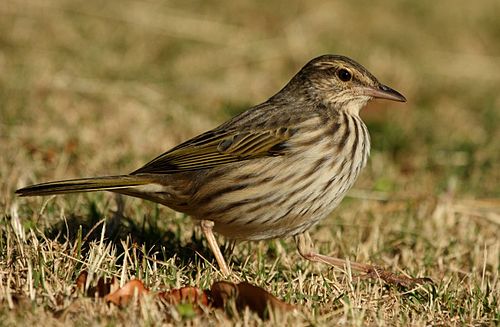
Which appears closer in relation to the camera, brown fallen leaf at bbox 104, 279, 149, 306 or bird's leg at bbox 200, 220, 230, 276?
brown fallen leaf at bbox 104, 279, 149, 306

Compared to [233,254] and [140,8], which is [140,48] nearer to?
[140,8]

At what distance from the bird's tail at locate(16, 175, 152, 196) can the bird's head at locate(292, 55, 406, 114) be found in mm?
1489

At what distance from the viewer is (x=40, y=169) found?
785 cm

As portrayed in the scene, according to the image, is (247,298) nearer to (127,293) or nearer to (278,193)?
(127,293)

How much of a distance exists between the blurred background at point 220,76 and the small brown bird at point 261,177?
5.30ft

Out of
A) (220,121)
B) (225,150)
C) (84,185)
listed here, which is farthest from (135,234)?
(220,121)

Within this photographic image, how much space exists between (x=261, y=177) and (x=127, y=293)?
1.45 m

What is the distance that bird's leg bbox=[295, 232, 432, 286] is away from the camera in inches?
225

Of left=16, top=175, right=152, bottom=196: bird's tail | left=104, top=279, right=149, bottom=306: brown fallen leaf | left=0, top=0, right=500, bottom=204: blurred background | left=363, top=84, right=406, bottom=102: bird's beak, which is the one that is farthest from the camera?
left=0, top=0, right=500, bottom=204: blurred background

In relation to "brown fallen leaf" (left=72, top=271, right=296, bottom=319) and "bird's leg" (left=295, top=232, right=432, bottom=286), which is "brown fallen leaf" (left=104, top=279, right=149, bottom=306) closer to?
"brown fallen leaf" (left=72, top=271, right=296, bottom=319)

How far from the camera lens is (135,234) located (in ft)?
21.3

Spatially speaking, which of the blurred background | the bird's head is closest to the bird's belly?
the bird's head

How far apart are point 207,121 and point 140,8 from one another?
3833mm

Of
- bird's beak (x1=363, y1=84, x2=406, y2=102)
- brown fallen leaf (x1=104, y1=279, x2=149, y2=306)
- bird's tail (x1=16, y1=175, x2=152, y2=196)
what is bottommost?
brown fallen leaf (x1=104, y1=279, x2=149, y2=306)
